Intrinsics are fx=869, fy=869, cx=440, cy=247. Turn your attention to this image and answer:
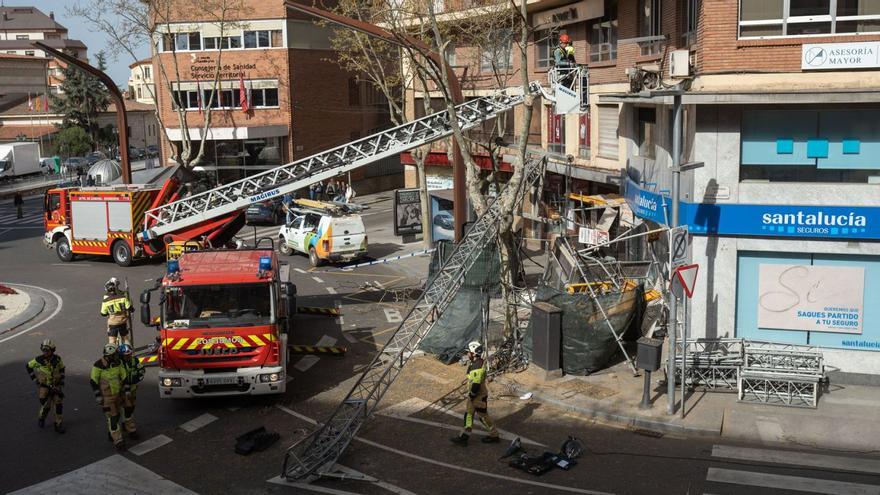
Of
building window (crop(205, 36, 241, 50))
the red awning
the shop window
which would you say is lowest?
the red awning

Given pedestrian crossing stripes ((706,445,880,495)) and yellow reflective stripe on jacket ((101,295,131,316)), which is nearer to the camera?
pedestrian crossing stripes ((706,445,880,495))

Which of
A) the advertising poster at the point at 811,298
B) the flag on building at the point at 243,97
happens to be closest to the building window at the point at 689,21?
the advertising poster at the point at 811,298

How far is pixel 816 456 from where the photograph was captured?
1258 centimetres

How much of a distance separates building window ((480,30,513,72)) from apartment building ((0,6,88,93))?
96348 mm

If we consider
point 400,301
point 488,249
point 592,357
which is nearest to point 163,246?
point 400,301

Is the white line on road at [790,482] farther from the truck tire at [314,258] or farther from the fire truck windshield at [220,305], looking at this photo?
the truck tire at [314,258]

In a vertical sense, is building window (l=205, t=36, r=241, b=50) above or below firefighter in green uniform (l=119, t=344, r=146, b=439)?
above

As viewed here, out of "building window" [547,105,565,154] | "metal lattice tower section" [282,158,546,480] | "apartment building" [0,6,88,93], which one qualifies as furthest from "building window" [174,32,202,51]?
"apartment building" [0,6,88,93]

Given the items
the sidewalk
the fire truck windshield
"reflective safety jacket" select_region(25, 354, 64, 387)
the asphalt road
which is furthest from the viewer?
the fire truck windshield

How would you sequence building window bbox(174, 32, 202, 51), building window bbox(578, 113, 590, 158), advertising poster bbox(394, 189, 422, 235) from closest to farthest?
building window bbox(578, 113, 590, 158)
advertising poster bbox(394, 189, 422, 235)
building window bbox(174, 32, 202, 51)

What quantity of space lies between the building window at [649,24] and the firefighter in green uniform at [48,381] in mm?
14975

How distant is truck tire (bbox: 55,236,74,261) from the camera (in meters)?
31.1

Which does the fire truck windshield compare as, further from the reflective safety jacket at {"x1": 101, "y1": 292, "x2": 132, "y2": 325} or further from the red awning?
the red awning

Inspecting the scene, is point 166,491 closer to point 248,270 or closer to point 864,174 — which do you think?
point 248,270
